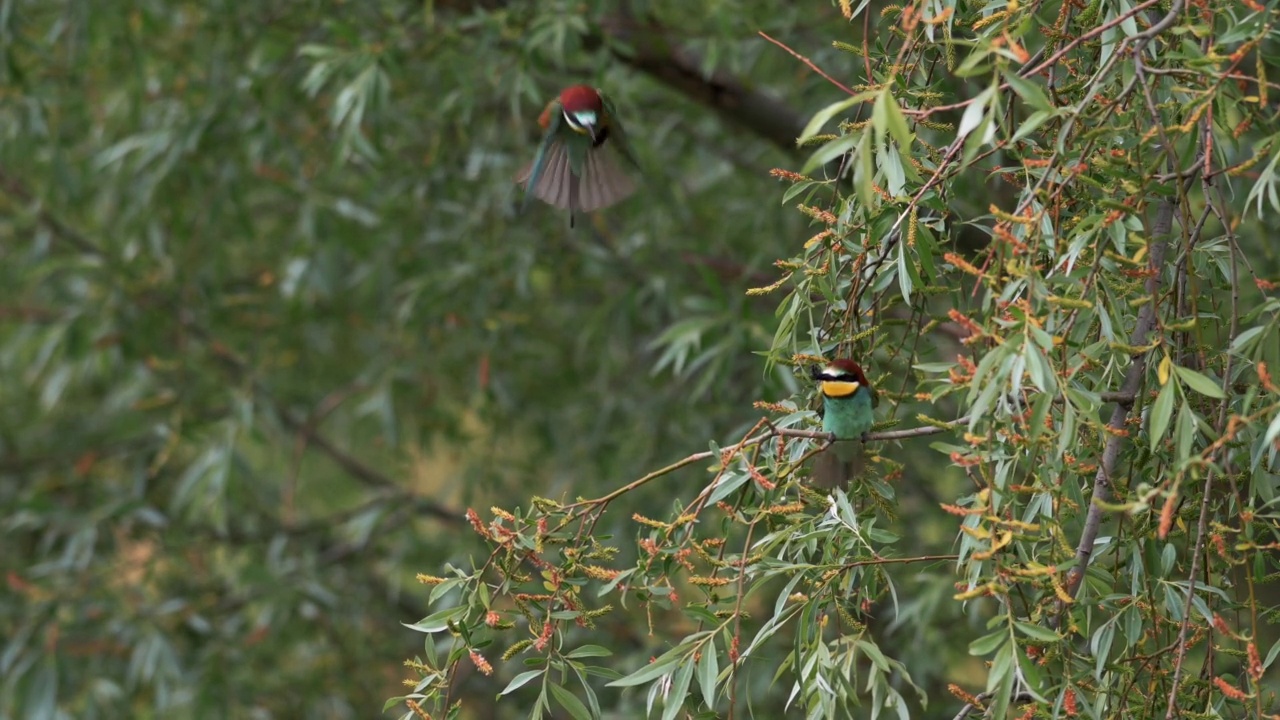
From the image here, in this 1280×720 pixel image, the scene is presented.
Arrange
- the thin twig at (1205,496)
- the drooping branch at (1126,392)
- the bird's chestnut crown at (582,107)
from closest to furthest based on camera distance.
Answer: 1. the thin twig at (1205,496)
2. the drooping branch at (1126,392)
3. the bird's chestnut crown at (582,107)

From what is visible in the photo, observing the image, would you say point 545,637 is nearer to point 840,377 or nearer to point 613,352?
point 840,377

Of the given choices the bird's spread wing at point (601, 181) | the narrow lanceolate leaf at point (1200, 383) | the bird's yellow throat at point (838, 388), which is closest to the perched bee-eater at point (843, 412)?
the bird's yellow throat at point (838, 388)

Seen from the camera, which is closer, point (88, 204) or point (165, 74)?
point (165, 74)

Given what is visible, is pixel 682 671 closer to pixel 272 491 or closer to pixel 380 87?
pixel 380 87

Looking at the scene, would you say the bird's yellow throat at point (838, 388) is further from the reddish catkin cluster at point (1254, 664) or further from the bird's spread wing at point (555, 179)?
the bird's spread wing at point (555, 179)

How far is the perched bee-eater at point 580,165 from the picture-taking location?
8.32 ft

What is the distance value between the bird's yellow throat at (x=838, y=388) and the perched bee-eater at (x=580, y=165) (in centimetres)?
93

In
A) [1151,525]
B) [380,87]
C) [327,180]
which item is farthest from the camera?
[327,180]

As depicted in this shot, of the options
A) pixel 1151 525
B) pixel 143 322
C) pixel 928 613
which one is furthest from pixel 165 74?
pixel 1151 525

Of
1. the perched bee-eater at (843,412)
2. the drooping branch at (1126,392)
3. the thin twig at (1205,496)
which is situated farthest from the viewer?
the perched bee-eater at (843,412)

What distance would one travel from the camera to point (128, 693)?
3.88m

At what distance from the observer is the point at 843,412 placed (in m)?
1.71

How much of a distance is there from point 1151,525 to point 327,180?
296 cm

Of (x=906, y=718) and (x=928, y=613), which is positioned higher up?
(x=906, y=718)
